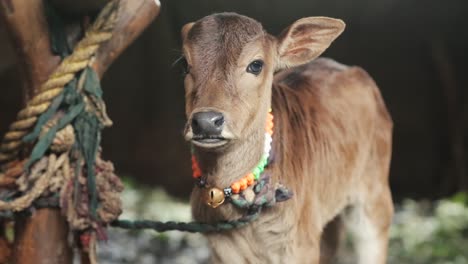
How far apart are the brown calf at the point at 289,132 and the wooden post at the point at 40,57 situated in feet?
1.19

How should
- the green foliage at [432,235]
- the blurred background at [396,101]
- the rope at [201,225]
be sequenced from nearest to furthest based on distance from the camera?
1. the rope at [201,225]
2. the green foliage at [432,235]
3. the blurred background at [396,101]

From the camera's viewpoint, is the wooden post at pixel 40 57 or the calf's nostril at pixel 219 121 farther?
the wooden post at pixel 40 57

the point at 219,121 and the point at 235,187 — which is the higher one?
the point at 219,121

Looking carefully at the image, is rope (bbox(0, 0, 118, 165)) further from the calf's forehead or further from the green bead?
the green bead

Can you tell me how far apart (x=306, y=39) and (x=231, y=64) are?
29cm

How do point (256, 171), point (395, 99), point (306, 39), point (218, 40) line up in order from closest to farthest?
point (218, 40), point (306, 39), point (256, 171), point (395, 99)

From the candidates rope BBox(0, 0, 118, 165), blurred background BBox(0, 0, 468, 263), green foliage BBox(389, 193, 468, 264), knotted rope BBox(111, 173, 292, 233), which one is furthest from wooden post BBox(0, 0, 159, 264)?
blurred background BBox(0, 0, 468, 263)

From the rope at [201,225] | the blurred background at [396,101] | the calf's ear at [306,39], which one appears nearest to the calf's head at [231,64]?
the calf's ear at [306,39]

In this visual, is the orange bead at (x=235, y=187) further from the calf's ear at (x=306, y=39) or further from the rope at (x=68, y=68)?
the rope at (x=68, y=68)

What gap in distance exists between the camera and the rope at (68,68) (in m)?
2.94

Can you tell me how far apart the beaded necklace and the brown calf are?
0.06ft

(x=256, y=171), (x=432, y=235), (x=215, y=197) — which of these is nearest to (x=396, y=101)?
(x=432, y=235)

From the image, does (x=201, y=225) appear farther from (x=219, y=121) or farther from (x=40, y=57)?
(x=40, y=57)

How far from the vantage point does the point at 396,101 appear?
286 inches
